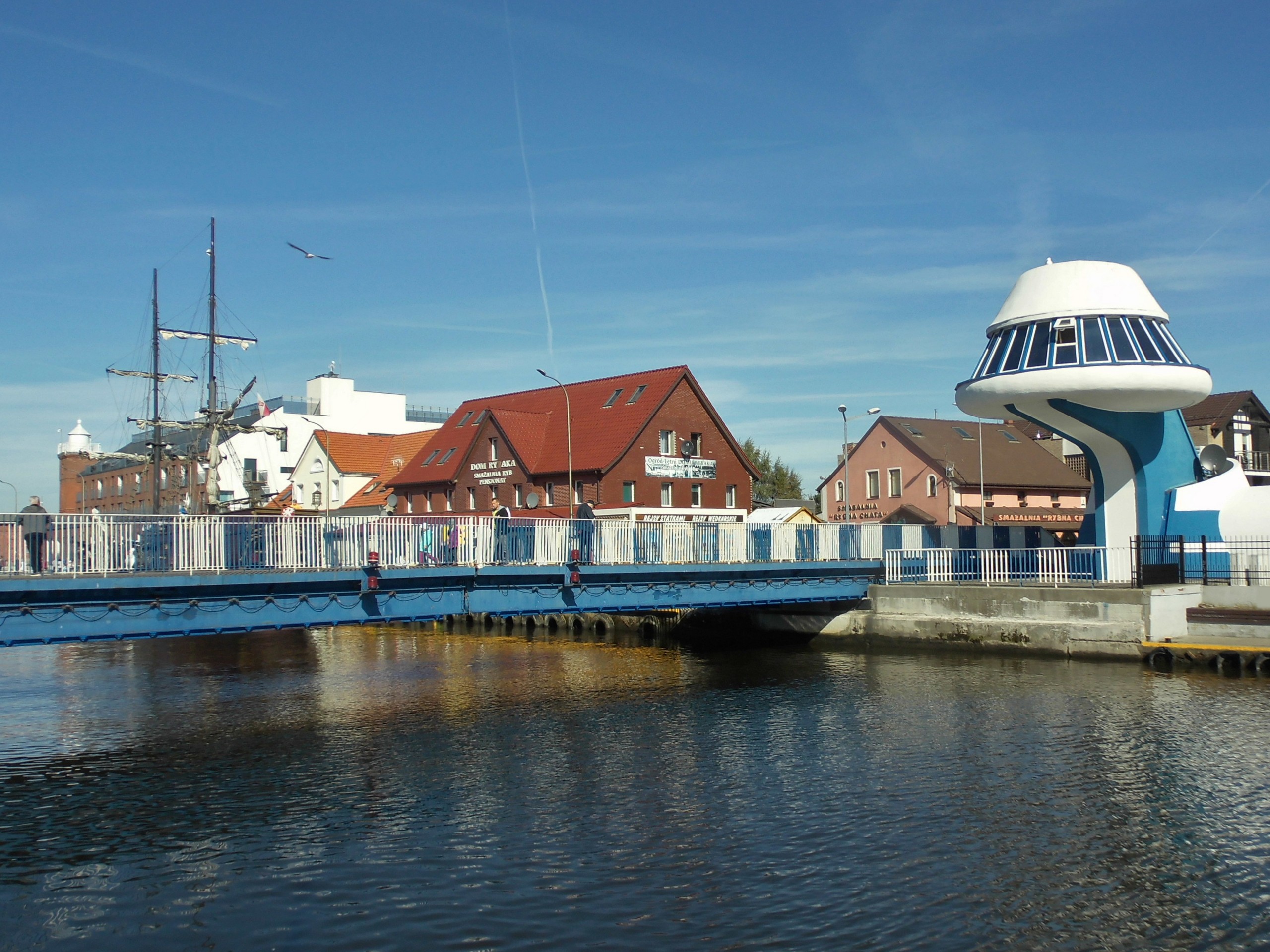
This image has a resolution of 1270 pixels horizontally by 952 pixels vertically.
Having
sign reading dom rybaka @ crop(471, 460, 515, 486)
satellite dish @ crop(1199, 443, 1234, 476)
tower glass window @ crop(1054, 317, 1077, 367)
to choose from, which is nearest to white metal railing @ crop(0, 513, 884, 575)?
tower glass window @ crop(1054, 317, 1077, 367)

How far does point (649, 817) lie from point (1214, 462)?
97.0 ft

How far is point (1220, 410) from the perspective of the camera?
63062 mm

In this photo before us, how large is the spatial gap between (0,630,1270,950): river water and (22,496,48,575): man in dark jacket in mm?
3911

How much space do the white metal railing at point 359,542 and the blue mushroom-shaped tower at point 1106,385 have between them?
865cm

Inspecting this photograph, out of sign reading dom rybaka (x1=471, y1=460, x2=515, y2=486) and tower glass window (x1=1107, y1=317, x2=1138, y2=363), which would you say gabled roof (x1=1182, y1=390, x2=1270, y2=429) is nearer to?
tower glass window (x1=1107, y1=317, x2=1138, y2=363)

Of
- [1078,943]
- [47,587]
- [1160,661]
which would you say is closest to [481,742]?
[47,587]

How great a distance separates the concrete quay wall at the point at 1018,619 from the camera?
107 feet

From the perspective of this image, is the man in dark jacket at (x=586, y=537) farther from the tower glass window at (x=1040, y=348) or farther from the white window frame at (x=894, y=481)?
the white window frame at (x=894, y=481)

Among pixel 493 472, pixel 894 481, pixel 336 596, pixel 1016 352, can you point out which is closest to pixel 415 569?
pixel 336 596

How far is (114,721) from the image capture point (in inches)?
1026

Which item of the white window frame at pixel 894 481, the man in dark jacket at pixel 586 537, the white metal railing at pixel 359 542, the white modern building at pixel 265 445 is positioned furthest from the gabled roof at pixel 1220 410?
the white modern building at pixel 265 445

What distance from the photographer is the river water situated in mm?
12820

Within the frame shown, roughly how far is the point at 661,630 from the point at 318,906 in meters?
32.6

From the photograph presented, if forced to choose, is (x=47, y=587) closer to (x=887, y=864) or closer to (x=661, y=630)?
(x=887, y=864)
